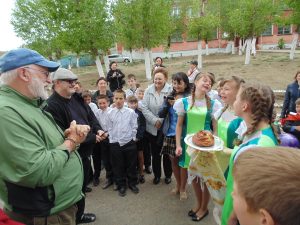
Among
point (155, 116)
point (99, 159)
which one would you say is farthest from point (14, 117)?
point (99, 159)

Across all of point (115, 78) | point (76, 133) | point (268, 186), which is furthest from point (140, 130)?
point (115, 78)

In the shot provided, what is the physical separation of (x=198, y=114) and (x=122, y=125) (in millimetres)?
1438

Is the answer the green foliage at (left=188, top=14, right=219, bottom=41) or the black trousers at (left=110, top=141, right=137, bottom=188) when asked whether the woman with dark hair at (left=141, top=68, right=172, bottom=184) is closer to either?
the black trousers at (left=110, top=141, right=137, bottom=188)

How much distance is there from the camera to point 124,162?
15.1 feet

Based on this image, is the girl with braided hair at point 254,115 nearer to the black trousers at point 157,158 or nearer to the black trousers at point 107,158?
the black trousers at point 157,158

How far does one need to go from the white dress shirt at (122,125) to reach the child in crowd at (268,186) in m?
3.41

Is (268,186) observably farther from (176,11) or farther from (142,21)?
(176,11)

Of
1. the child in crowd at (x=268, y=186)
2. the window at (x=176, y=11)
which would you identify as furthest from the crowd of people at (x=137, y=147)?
the window at (x=176, y=11)

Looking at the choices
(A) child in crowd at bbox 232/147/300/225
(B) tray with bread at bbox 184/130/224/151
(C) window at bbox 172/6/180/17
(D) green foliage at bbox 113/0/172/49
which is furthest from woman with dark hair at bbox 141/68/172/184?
(C) window at bbox 172/6/180/17

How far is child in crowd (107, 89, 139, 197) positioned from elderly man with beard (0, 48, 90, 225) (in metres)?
2.17

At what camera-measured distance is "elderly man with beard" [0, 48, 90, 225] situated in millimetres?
1779

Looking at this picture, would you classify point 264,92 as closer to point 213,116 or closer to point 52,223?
point 213,116

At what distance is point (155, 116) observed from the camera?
4594 mm

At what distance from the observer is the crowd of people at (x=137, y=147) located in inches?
40.9
